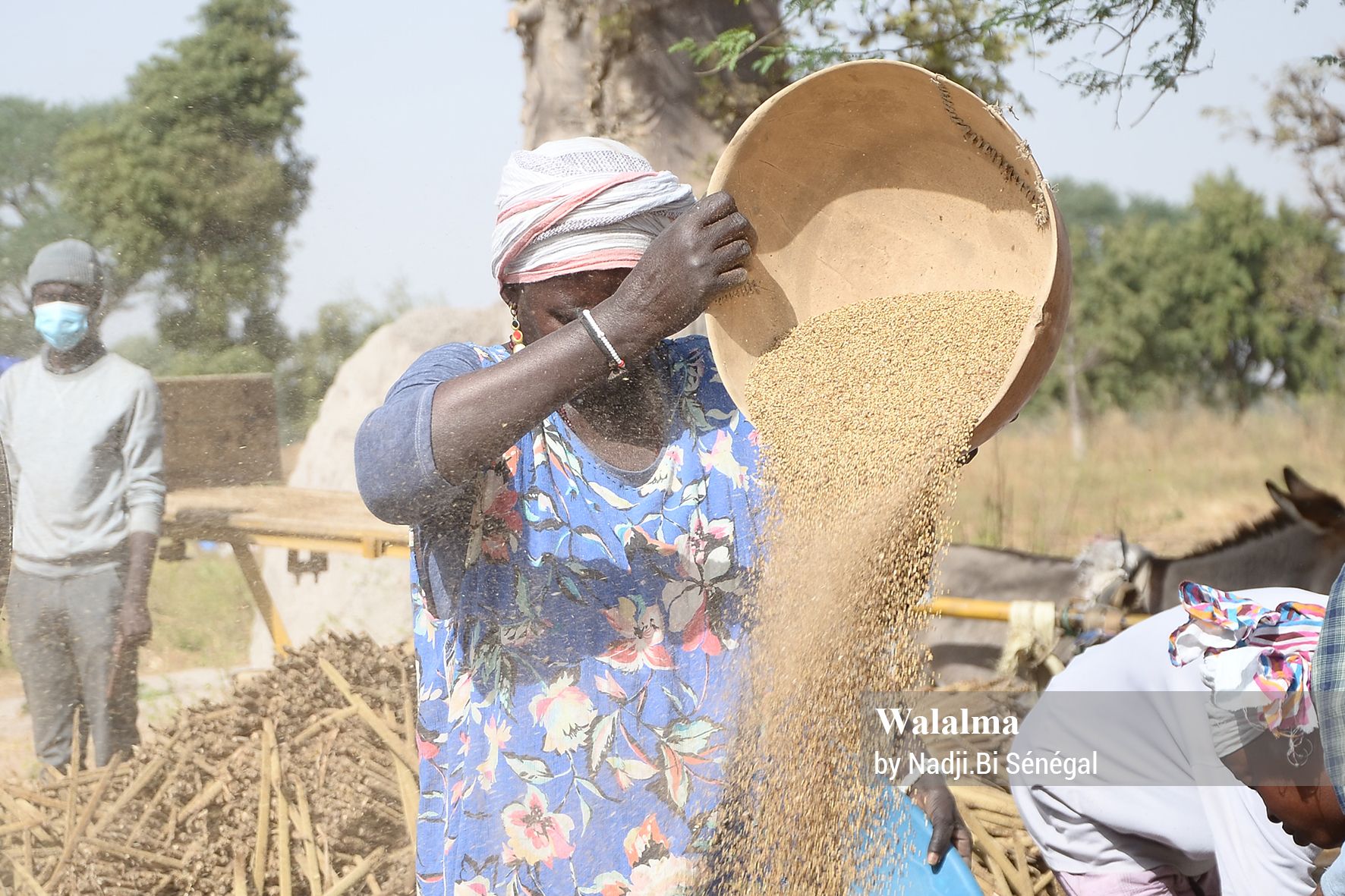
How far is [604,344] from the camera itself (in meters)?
1.57

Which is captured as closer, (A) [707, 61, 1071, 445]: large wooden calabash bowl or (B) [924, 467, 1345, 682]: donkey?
(A) [707, 61, 1071, 445]: large wooden calabash bowl

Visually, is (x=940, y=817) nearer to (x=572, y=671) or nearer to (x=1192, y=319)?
(x=572, y=671)

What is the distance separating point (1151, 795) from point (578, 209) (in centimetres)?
161

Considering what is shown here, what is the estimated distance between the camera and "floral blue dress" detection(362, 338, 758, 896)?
1760mm

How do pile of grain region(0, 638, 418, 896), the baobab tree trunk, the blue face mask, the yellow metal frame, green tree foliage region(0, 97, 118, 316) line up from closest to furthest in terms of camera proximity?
1. pile of grain region(0, 638, 418, 896)
2. the yellow metal frame
3. the blue face mask
4. the baobab tree trunk
5. green tree foliage region(0, 97, 118, 316)

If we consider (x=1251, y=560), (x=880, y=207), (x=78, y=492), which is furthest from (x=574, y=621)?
(x=78, y=492)

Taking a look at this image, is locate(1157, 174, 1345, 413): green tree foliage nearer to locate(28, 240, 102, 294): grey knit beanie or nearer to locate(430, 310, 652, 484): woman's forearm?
locate(28, 240, 102, 294): grey knit beanie

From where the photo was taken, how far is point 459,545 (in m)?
1.77

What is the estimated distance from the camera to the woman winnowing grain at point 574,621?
1.76 meters

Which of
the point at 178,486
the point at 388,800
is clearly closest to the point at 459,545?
the point at 388,800

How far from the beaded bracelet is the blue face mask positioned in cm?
320

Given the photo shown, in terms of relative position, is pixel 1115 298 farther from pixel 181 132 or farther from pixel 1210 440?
pixel 181 132

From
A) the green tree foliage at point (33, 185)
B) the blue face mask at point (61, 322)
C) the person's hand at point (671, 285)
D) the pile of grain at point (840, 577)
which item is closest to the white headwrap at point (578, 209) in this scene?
the person's hand at point (671, 285)

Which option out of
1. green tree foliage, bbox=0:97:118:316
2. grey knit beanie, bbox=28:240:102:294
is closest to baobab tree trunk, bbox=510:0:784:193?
grey knit beanie, bbox=28:240:102:294
